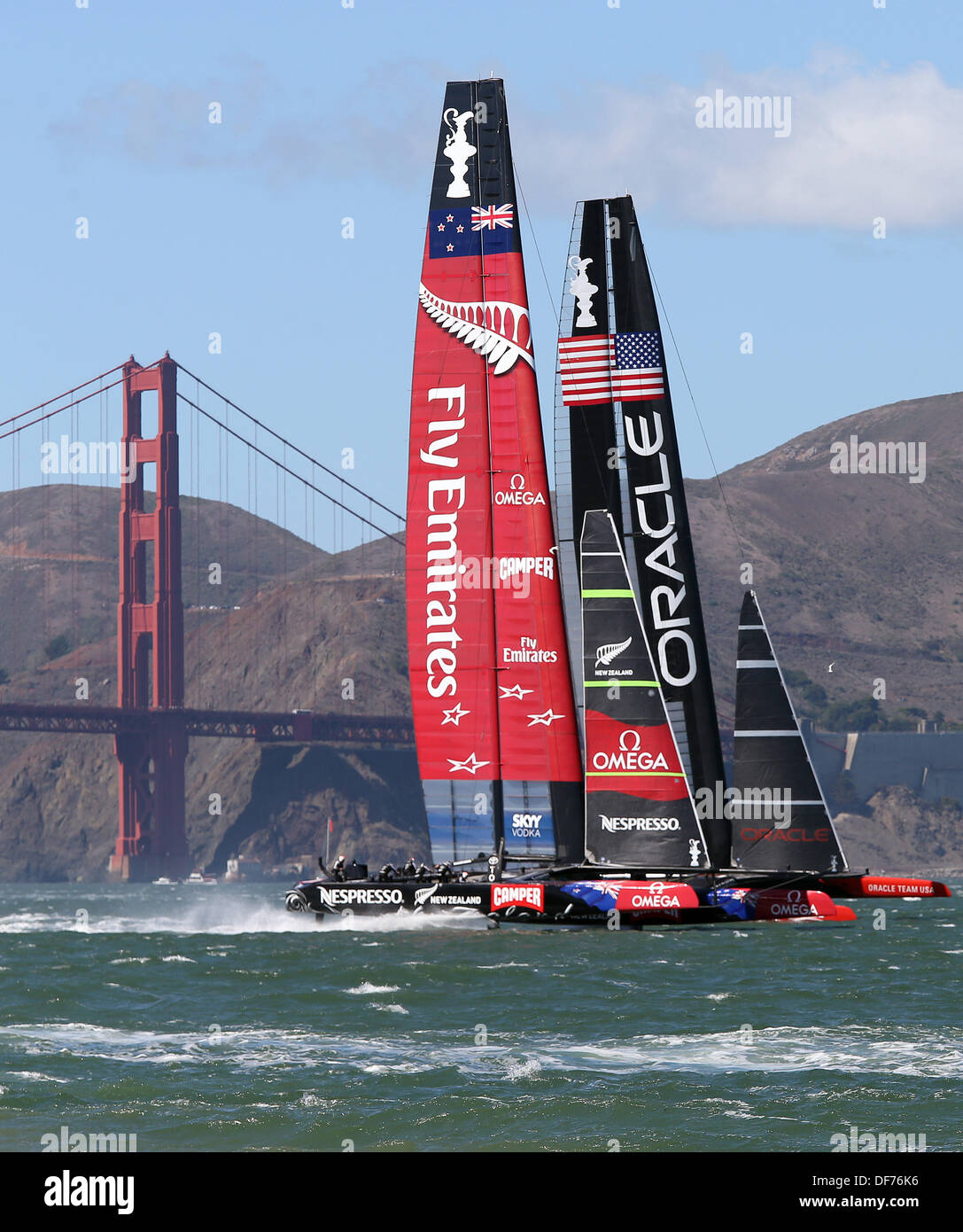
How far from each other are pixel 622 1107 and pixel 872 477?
183m

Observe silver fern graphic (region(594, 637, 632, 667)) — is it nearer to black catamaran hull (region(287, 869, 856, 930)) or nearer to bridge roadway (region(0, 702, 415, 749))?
black catamaran hull (region(287, 869, 856, 930))

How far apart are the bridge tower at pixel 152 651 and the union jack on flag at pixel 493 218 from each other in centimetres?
6064

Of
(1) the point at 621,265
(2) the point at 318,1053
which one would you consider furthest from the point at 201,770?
(2) the point at 318,1053

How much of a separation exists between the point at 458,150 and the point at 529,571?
18.6ft

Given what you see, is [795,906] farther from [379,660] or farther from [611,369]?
[379,660]

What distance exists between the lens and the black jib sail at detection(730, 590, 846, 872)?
88.2ft

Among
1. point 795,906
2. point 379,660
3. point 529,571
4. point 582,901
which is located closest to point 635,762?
point 582,901

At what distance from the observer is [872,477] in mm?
190750

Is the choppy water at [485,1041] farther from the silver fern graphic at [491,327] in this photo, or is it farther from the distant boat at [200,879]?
the distant boat at [200,879]

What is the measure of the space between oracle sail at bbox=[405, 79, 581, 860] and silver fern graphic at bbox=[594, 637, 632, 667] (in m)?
2.29

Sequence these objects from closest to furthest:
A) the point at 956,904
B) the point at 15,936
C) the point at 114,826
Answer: the point at 15,936, the point at 956,904, the point at 114,826

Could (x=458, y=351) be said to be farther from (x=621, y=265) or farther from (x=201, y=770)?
(x=201, y=770)

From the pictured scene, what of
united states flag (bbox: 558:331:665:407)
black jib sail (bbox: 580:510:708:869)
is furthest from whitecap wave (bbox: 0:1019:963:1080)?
united states flag (bbox: 558:331:665:407)
